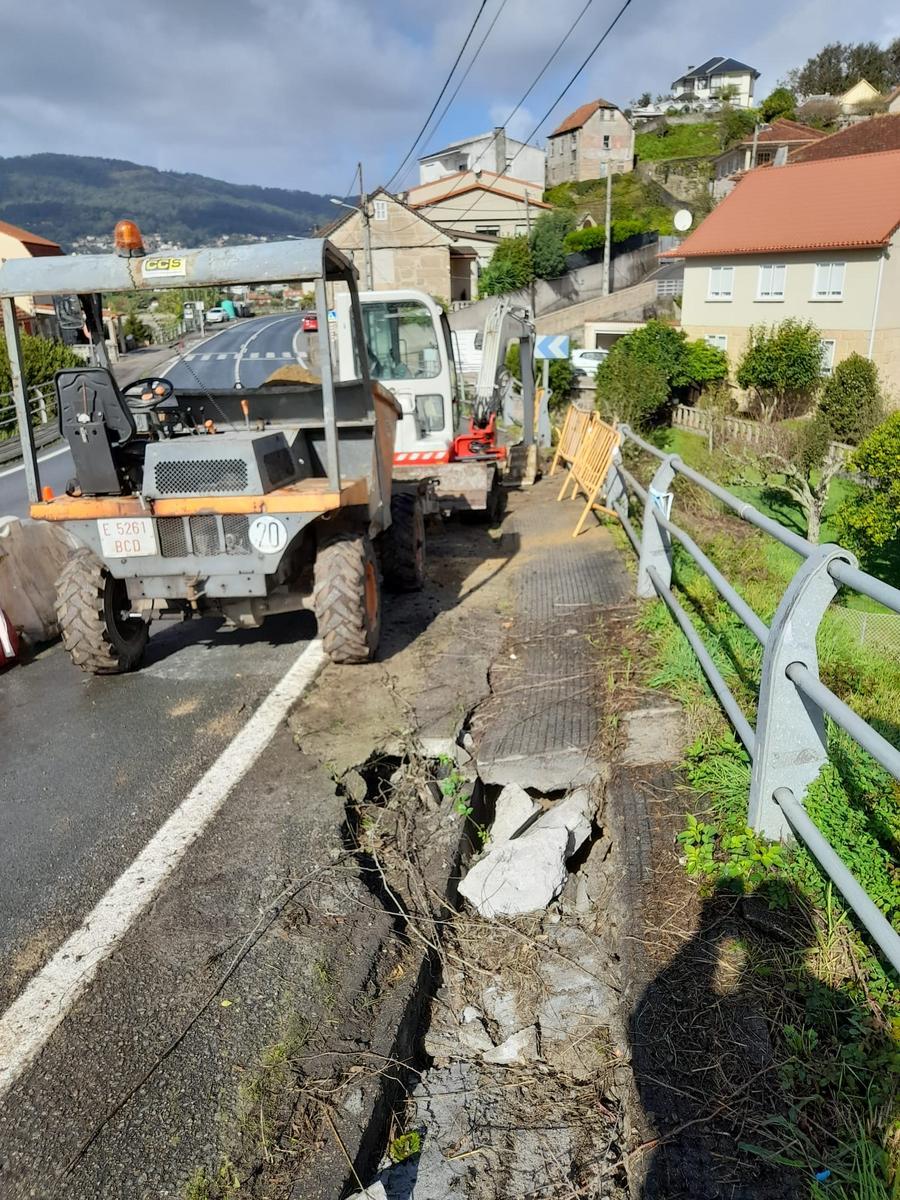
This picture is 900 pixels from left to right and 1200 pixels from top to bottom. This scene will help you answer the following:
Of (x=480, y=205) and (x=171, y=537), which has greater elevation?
(x=480, y=205)

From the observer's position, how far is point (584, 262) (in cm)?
5500

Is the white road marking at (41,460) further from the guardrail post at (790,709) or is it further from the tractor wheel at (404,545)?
the guardrail post at (790,709)

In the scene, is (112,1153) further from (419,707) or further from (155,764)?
(419,707)

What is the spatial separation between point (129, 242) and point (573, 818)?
14.6 ft

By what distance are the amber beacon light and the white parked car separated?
35.6 metres

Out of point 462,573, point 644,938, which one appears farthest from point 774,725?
point 462,573

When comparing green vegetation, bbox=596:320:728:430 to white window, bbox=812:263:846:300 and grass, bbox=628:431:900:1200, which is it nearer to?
white window, bbox=812:263:846:300

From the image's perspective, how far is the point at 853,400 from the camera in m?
30.7

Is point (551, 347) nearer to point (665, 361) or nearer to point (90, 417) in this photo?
point (90, 417)

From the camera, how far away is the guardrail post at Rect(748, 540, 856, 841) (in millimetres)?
2842

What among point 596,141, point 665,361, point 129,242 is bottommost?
point 665,361

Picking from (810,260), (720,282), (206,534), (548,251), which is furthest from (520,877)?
(548,251)

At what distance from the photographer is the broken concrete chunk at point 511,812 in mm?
4273

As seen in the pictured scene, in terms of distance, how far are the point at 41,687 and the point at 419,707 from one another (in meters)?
2.78
